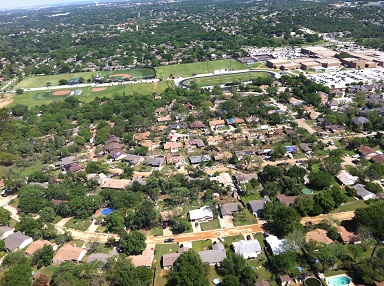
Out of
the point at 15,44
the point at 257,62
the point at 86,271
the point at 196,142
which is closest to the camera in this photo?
the point at 86,271

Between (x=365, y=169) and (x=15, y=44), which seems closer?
(x=365, y=169)

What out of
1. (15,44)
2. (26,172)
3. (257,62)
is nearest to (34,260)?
(26,172)

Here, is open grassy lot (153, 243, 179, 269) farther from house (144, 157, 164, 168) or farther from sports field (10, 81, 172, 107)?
sports field (10, 81, 172, 107)

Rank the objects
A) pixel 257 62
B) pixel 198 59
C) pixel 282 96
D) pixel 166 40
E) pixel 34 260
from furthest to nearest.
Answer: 1. pixel 166 40
2. pixel 198 59
3. pixel 257 62
4. pixel 282 96
5. pixel 34 260

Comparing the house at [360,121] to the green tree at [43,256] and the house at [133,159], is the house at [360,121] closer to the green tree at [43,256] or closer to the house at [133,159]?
the house at [133,159]

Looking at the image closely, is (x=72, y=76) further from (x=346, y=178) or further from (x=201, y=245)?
(x=346, y=178)

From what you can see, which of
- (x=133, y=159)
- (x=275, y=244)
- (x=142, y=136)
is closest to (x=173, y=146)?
(x=133, y=159)

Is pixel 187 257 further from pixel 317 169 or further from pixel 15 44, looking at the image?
pixel 15 44

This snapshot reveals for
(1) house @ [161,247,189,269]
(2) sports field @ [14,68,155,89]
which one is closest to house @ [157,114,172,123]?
(1) house @ [161,247,189,269]
